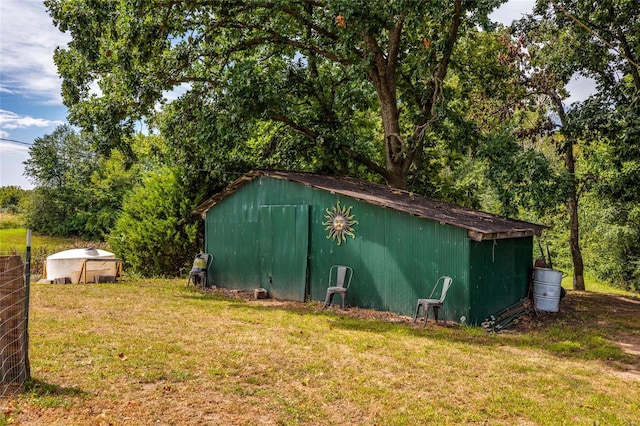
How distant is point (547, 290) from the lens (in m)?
10.2

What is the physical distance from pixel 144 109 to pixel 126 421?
9288 millimetres

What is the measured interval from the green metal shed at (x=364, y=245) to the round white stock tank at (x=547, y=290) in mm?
340

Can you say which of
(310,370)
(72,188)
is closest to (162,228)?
(310,370)

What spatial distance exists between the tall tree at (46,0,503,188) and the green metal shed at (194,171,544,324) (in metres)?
2.10

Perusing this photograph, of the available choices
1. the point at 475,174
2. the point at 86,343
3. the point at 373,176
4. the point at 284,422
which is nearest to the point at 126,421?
the point at 284,422

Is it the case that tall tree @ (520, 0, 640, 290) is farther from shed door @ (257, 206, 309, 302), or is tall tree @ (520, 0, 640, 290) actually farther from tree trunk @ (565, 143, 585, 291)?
shed door @ (257, 206, 309, 302)

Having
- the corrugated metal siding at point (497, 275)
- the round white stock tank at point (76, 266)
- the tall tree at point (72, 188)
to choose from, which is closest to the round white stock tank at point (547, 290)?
the corrugated metal siding at point (497, 275)

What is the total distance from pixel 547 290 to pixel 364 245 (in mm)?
4157

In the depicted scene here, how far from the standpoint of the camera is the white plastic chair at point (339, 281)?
9938 mm

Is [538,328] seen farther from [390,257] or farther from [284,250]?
[284,250]

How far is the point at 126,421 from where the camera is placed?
4.04 metres

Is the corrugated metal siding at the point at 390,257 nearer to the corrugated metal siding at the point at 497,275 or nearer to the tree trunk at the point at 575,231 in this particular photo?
the corrugated metal siding at the point at 497,275

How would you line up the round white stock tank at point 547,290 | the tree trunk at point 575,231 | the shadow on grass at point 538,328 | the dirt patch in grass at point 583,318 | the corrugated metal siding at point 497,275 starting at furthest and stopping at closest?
the tree trunk at point 575,231 → the round white stock tank at point 547,290 → the corrugated metal siding at point 497,275 → the dirt patch in grass at point 583,318 → the shadow on grass at point 538,328

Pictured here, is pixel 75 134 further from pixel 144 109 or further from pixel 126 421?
pixel 126 421
